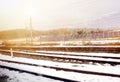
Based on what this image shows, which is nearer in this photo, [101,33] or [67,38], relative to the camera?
[101,33]

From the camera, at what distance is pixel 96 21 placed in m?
→ 19.2

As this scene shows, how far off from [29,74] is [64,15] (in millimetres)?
9085

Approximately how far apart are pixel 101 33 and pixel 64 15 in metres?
4.33

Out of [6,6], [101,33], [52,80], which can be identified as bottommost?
[52,80]

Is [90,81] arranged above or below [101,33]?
below

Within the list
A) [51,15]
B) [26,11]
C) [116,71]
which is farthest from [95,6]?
[116,71]

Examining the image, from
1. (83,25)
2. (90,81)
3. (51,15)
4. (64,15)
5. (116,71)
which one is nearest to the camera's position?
(90,81)

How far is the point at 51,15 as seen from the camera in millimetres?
11367

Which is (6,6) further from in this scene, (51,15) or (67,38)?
(67,38)

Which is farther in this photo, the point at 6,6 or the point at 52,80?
the point at 6,6

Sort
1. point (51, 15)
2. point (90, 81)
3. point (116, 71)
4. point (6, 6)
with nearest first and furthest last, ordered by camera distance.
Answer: point (90, 81)
point (116, 71)
point (6, 6)
point (51, 15)

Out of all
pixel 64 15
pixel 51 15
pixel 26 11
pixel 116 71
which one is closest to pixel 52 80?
pixel 116 71

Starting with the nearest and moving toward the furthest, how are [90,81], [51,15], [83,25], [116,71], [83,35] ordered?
[90,81], [116,71], [51,15], [83,35], [83,25]

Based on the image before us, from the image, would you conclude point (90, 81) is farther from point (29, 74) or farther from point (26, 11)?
point (26, 11)
